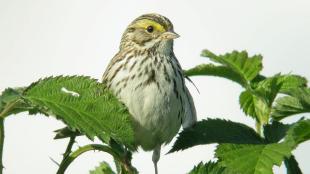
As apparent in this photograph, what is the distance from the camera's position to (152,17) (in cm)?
716

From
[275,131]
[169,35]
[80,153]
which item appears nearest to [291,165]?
[275,131]

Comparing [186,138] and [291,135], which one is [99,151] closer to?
[186,138]

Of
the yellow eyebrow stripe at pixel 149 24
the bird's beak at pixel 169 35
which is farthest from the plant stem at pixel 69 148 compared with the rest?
the yellow eyebrow stripe at pixel 149 24

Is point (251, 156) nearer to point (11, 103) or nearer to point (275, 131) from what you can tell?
point (275, 131)

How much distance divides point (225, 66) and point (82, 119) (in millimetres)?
1149

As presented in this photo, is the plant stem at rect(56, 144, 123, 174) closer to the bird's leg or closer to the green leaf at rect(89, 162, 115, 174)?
the green leaf at rect(89, 162, 115, 174)

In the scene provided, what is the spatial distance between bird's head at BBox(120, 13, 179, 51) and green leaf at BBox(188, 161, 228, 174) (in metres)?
3.54

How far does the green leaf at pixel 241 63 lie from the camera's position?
3609 millimetres

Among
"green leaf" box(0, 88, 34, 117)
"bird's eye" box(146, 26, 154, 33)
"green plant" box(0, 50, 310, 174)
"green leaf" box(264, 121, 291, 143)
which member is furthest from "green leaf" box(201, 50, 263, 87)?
"bird's eye" box(146, 26, 154, 33)

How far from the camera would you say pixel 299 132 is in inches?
122

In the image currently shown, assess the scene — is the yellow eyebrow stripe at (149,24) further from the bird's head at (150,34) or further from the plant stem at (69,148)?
the plant stem at (69,148)

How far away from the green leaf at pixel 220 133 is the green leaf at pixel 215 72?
0.34 meters

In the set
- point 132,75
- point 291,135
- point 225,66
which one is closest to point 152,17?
point 132,75

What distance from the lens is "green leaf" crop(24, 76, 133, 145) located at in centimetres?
269
